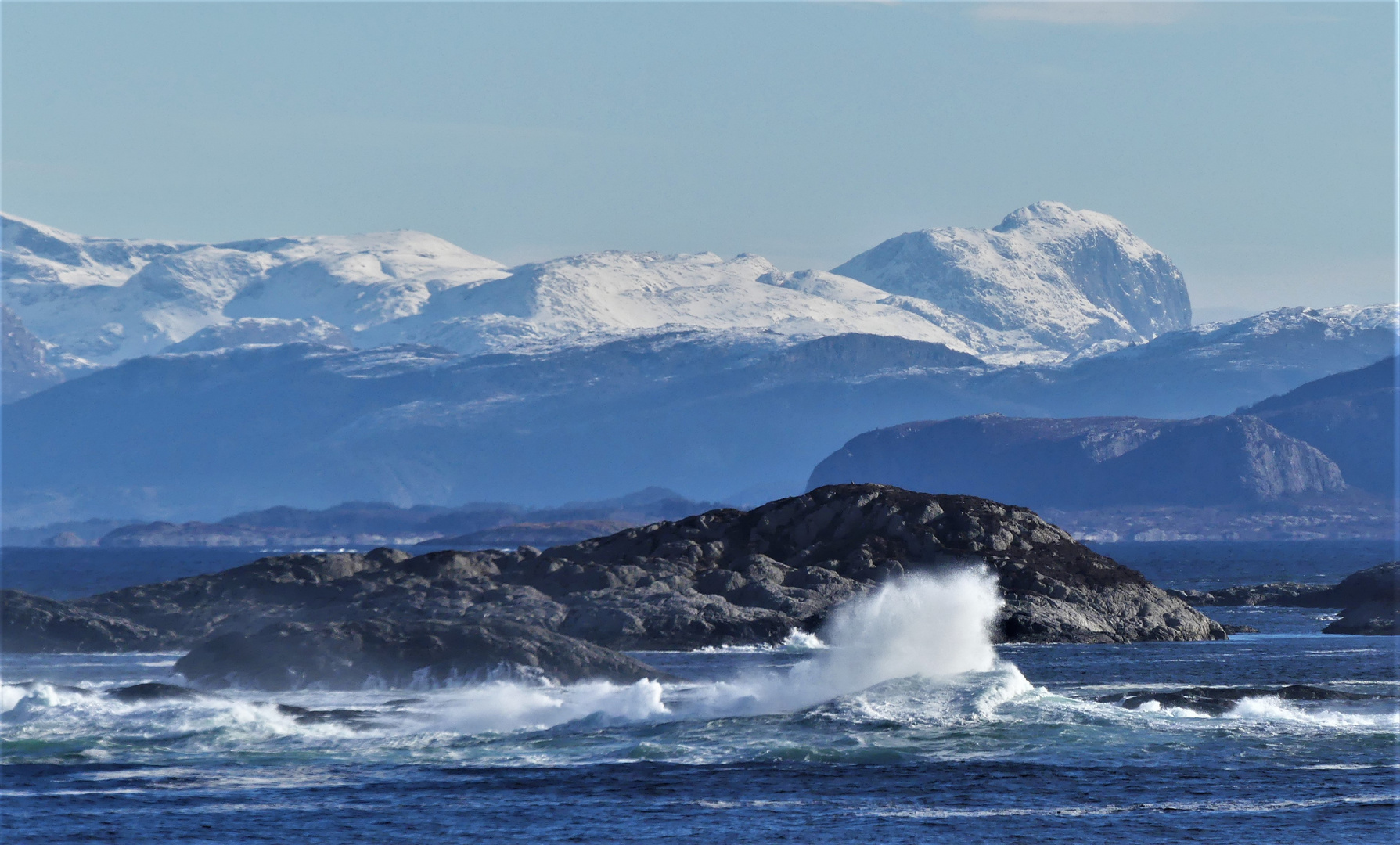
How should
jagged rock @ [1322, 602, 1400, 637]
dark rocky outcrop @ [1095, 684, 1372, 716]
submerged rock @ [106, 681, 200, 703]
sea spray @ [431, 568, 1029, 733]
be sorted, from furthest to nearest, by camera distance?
1. jagged rock @ [1322, 602, 1400, 637]
2. submerged rock @ [106, 681, 200, 703]
3. dark rocky outcrop @ [1095, 684, 1372, 716]
4. sea spray @ [431, 568, 1029, 733]

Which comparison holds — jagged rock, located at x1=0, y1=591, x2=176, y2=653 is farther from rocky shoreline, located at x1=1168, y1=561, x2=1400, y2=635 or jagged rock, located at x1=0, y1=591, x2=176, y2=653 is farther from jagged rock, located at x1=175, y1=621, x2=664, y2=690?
rocky shoreline, located at x1=1168, y1=561, x2=1400, y2=635

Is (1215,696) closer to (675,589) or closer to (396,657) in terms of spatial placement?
(396,657)

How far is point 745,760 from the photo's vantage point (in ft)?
170

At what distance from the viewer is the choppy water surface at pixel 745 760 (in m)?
43.2

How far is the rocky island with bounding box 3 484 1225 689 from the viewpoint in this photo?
3858 inches

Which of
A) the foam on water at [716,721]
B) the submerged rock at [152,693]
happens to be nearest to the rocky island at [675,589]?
the submerged rock at [152,693]

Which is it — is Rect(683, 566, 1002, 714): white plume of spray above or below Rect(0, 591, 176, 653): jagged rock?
below

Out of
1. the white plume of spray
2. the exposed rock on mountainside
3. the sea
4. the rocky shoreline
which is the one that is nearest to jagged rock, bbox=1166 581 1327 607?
the rocky shoreline

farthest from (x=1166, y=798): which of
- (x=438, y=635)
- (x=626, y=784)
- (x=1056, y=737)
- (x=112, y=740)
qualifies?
(x=438, y=635)

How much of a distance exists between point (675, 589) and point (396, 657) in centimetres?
3446

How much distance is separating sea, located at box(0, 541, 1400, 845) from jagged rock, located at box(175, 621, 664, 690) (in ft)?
4.70

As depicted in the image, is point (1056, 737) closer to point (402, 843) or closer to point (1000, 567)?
point (402, 843)

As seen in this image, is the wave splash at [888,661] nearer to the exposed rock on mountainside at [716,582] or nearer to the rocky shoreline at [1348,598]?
the exposed rock on mountainside at [716,582]

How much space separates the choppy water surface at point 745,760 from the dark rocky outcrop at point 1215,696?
27.7 inches
